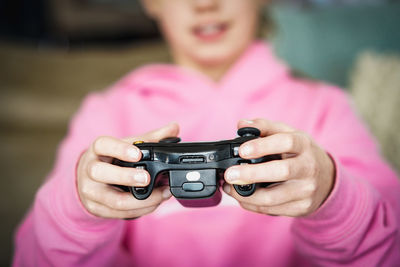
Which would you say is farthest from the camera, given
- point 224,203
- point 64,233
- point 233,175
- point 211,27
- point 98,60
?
point 98,60

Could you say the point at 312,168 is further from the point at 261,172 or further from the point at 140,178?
the point at 140,178

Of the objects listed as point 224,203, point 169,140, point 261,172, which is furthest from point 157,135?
point 224,203

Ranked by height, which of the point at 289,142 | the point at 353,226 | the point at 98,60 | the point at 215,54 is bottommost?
the point at 353,226

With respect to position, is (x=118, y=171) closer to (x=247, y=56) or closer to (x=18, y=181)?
(x=247, y=56)

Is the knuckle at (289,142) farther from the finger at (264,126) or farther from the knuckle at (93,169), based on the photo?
the knuckle at (93,169)

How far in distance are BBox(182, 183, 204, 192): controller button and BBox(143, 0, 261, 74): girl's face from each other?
1.37 ft

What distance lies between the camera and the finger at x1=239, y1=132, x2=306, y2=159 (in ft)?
1.17

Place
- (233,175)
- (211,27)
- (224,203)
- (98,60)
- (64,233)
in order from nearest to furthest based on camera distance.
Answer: (233,175) → (64,233) → (224,203) → (211,27) → (98,60)

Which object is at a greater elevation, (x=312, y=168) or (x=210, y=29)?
(x=210, y=29)

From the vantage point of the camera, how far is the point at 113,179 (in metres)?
0.38

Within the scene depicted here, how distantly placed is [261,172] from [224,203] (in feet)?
0.89

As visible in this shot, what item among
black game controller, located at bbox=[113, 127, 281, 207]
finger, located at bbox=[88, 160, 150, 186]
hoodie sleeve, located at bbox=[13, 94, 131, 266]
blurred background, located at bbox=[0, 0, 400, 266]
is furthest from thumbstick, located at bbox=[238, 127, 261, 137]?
blurred background, located at bbox=[0, 0, 400, 266]

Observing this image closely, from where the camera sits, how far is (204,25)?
718 mm

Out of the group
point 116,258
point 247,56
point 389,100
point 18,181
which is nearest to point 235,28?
point 247,56
